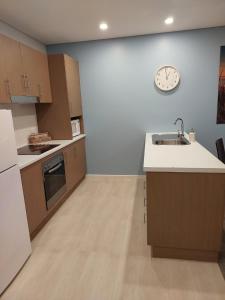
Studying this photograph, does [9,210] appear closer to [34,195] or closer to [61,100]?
[34,195]

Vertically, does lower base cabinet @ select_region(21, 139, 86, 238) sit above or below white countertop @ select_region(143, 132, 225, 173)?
below

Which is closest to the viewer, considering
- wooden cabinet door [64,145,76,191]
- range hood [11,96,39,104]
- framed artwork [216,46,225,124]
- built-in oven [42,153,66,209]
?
range hood [11,96,39,104]

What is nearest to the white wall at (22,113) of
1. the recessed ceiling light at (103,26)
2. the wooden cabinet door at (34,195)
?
the wooden cabinet door at (34,195)

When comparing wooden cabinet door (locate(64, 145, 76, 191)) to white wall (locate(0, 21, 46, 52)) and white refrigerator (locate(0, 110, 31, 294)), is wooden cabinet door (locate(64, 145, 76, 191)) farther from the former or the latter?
white wall (locate(0, 21, 46, 52))

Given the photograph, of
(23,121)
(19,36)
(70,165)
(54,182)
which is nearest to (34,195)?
(54,182)

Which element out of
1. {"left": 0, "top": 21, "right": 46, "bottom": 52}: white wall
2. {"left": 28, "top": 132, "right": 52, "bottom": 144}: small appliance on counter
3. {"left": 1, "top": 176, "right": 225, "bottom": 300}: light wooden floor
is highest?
{"left": 0, "top": 21, "right": 46, "bottom": 52}: white wall

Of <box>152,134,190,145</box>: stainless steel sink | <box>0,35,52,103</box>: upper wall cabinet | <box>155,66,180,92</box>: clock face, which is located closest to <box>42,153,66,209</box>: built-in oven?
<box>0,35,52,103</box>: upper wall cabinet

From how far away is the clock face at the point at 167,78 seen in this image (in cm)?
340

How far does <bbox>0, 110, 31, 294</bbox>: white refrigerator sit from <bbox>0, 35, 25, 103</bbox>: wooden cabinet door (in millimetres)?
747

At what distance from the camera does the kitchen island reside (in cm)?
166

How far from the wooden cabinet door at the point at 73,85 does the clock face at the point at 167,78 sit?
139 centimetres

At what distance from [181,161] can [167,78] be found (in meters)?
2.10

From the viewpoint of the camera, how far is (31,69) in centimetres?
275

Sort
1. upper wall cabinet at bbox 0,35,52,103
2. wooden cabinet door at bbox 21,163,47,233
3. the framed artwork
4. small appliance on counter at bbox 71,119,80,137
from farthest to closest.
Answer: small appliance on counter at bbox 71,119,80,137, the framed artwork, upper wall cabinet at bbox 0,35,52,103, wooden cabinet door at bbox 21,163,47,233
